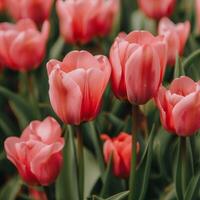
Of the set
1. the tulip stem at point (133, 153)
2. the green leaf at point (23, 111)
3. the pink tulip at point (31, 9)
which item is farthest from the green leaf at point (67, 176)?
the pink tulip at point (31, 9)

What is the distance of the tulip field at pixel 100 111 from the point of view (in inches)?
40.9

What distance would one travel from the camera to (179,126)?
3.47 ft

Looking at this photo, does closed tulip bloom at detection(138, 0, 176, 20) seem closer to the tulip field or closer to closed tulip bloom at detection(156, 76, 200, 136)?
the tulip field

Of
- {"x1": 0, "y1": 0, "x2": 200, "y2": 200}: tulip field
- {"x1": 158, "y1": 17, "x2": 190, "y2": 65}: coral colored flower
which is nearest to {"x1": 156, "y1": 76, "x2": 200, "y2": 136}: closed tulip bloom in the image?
{"x1": 0, "y1": 0, "x2": 200, "y2": 200}: tulip field

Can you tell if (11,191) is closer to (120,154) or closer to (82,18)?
(120,154)

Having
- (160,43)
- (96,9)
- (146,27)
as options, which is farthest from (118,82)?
(146,27)

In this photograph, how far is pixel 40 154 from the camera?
1.12 metres

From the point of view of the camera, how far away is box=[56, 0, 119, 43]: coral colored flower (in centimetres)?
156

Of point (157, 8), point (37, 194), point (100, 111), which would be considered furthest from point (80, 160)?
point (157, 8)

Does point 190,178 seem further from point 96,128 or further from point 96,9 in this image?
point 96,9

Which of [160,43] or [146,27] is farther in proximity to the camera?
[146,27]

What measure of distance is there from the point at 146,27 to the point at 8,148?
900 millimetres

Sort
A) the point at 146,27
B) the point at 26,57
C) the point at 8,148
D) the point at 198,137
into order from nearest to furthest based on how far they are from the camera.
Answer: the point at 8,148 → the point at 198,137 → the point at 26,57 → the point at 146,27

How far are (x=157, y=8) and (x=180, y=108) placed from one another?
2.24 ft
